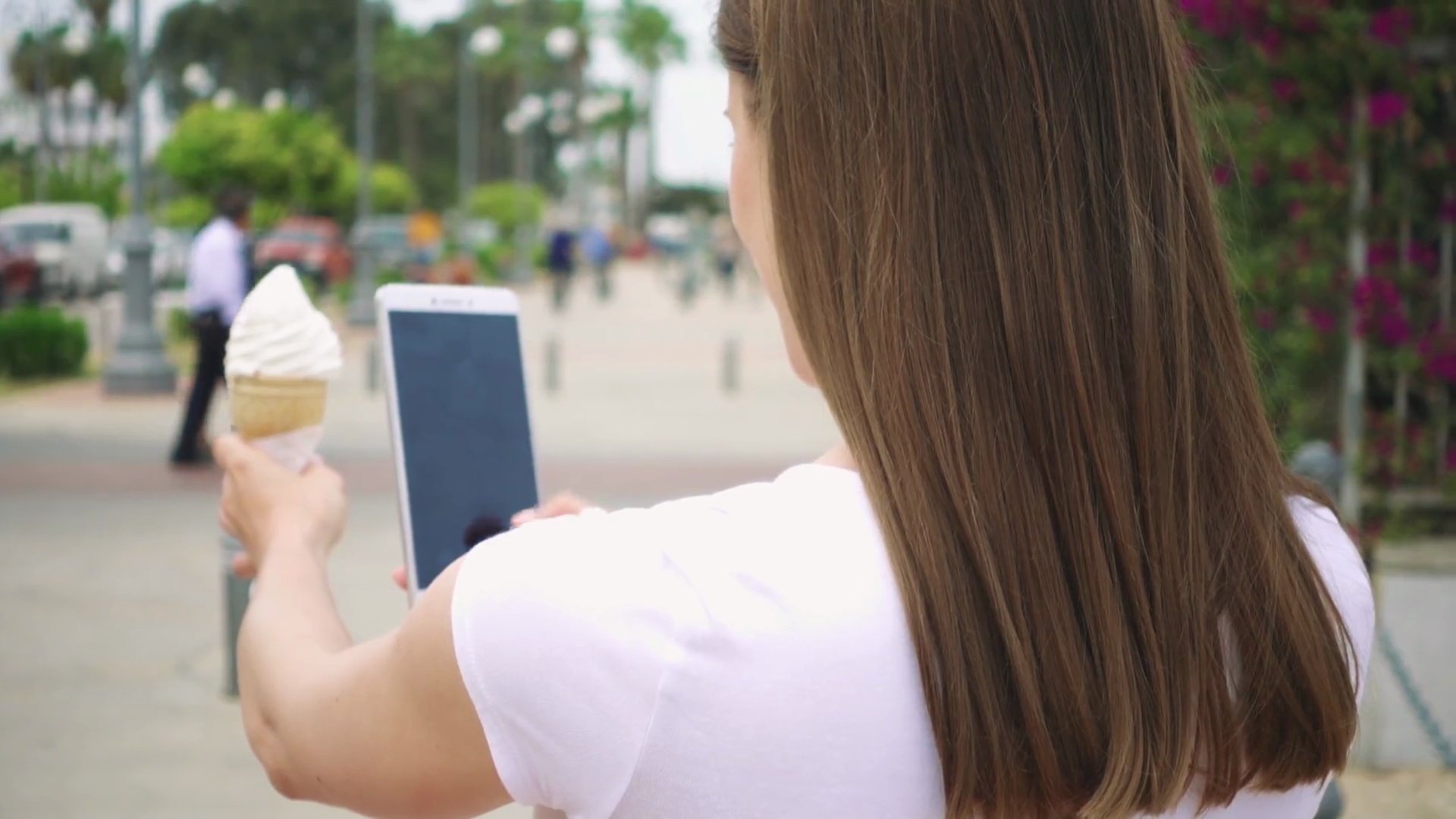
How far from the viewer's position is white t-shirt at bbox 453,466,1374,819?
3.55 ft

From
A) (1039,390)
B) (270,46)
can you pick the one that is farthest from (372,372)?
(270,46)

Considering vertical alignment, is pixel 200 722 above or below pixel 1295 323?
below

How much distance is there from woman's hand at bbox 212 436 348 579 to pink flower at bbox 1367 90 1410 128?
4494 mm

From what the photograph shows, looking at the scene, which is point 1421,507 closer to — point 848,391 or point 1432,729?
point 1432,729

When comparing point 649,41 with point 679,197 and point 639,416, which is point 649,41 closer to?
point 679,197

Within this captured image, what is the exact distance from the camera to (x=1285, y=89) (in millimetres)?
5469

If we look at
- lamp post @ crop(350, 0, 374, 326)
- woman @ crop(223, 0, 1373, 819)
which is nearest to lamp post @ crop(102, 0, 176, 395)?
lamp post @ crop(350, 0, 374, 326)

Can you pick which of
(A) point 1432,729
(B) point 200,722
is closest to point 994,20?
(A) point 1432,729

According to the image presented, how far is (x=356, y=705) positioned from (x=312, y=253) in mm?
37518

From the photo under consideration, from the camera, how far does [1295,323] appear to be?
552 cm

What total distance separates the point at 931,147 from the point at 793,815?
48 centimetres

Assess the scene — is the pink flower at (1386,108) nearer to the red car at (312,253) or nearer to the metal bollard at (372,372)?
the metal bollard at (372,372)

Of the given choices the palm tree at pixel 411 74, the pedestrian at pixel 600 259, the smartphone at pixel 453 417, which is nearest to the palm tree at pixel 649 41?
the palm tree at pixel 411 74

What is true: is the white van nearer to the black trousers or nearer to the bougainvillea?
the black trousers
